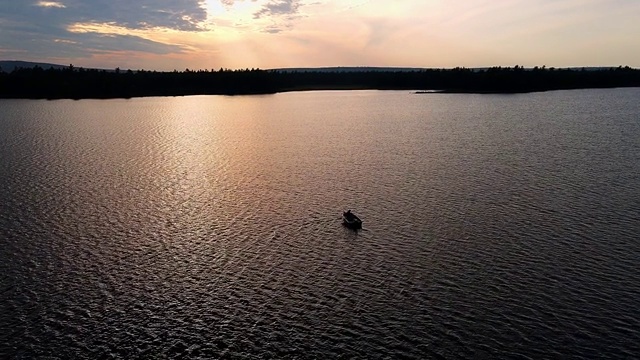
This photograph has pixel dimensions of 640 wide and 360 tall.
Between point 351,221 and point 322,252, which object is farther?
point 351,221

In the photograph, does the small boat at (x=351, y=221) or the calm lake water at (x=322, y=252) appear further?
the small boat at (x=351, y=221)

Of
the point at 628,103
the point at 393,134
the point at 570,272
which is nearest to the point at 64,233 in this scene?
the point at 570,272

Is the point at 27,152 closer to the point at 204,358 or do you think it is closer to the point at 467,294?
the point at 204,358

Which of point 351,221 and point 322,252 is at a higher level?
point 351,221
